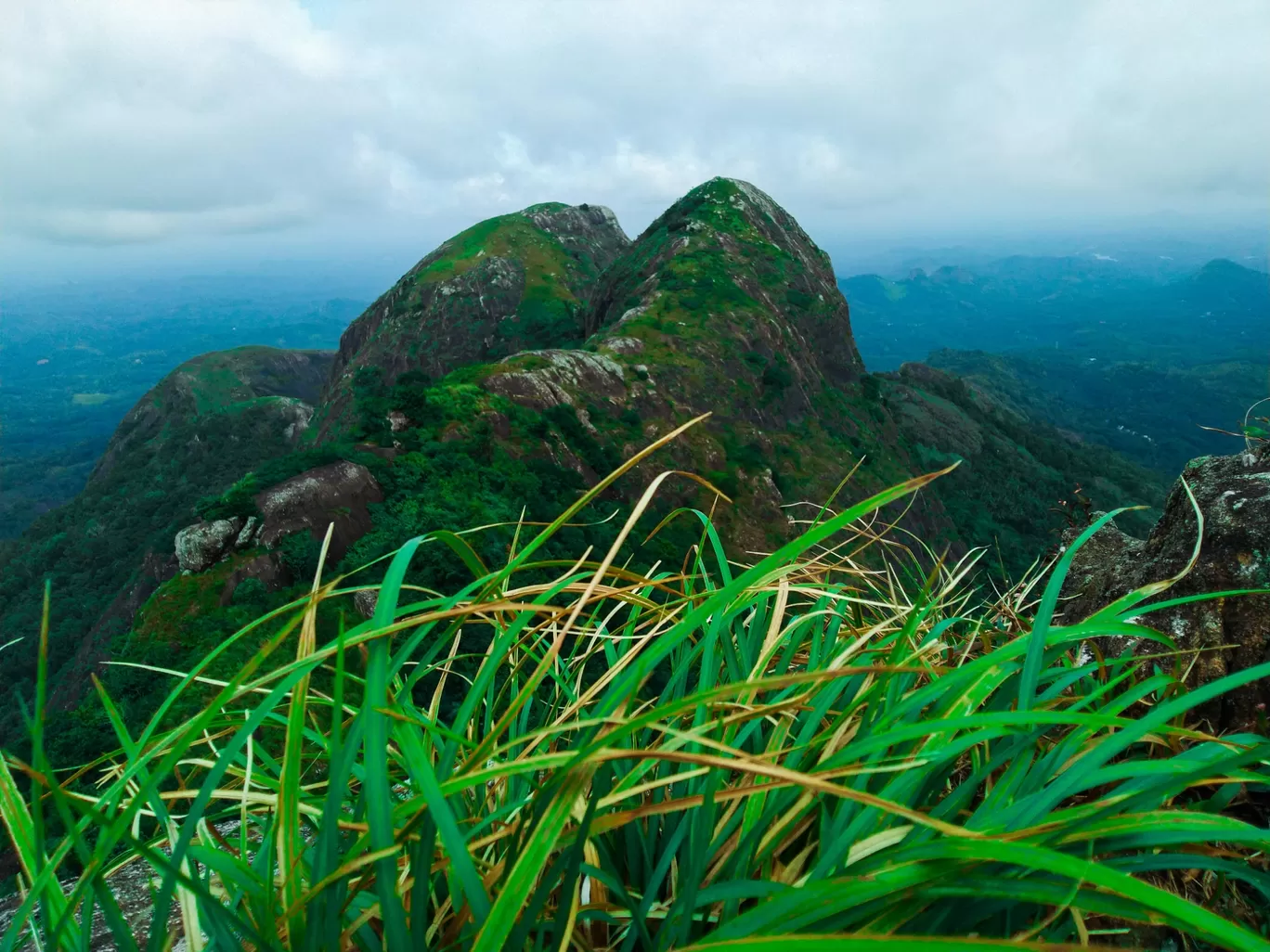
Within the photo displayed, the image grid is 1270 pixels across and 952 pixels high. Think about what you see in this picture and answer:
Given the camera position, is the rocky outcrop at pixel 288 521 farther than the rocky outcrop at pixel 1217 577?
Yes

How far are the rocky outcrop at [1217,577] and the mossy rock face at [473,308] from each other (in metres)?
48.0

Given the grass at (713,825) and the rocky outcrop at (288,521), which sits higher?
the grass at (713,825)

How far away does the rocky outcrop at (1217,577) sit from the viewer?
207cm

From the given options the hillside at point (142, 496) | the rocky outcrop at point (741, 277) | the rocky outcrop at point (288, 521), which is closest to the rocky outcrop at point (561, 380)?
the rocky outcrop at point (741, 277)

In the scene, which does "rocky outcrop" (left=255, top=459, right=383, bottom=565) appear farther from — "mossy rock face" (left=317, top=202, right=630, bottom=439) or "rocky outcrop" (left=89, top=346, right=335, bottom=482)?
"rocky outcrop" (left=89, top=346, right=335, bottom=482)

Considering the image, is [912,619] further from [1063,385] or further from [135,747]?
[1063,385]

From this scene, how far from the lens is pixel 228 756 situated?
1.02 meters

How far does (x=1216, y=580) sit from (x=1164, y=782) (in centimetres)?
181

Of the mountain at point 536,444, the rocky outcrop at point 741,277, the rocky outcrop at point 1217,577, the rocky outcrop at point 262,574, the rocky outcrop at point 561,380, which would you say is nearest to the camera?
the rocky outcrop at point 1217,577

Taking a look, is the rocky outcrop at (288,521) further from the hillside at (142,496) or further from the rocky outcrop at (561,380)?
the rocky outcrop at (561,380)

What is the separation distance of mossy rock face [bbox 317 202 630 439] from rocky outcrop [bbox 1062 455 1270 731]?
48035 millimetres

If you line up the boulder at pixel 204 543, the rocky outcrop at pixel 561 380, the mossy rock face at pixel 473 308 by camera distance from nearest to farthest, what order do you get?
the boulder at pixel 204 543 < the rocky outcrop at pixel 561 380 < the mossy rock face at pixel 473 308

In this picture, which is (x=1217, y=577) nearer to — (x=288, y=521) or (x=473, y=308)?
(x=288, y=521)

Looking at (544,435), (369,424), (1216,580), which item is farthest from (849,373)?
(1216,580)
